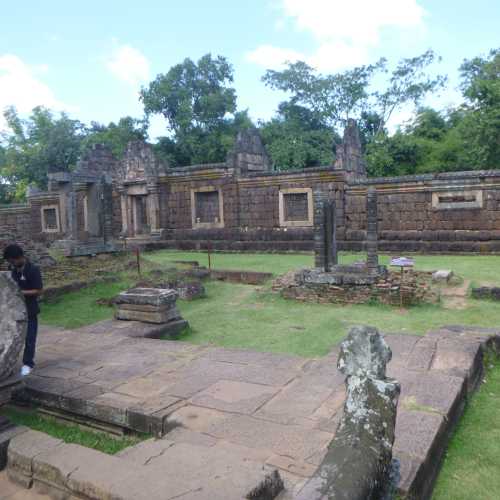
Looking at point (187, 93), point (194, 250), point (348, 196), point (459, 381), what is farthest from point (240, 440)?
point (187, 93)

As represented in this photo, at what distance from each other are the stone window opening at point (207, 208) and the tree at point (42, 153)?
19115mm

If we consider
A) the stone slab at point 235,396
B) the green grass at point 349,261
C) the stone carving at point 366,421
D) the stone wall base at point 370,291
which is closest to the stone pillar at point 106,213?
the green grass at point 349,261

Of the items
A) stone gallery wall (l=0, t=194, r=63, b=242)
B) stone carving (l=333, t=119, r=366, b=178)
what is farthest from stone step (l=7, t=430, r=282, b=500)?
stone gallery wall (l=0, t=194, r=63, b=242)

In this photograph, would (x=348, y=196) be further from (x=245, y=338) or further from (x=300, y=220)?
(x=245, y=338)

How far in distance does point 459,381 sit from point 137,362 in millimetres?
3213

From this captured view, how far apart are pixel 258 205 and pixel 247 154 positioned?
226 centimetres

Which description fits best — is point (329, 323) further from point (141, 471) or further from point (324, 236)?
point (141, 471)

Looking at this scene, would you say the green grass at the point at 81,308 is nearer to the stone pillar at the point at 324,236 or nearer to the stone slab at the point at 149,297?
the stone slab at the point at 149,297

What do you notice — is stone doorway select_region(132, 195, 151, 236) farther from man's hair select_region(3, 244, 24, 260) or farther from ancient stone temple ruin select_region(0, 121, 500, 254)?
man's hair select_region(3, 244, 24, 260)

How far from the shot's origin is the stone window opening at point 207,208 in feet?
63.3

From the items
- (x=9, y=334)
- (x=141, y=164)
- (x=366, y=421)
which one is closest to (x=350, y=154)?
(x=141, y=164)

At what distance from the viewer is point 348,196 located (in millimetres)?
16578

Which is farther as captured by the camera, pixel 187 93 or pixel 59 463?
pixel 187 93

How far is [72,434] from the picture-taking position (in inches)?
161
